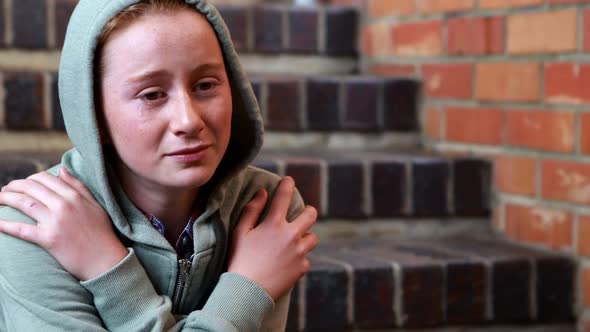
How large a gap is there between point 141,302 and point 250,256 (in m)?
0.18

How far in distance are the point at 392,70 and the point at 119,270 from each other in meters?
1.51

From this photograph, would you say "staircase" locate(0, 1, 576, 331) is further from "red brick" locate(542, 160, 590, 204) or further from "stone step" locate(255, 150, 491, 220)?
"red brick" locate(542, 160, 590, 204)

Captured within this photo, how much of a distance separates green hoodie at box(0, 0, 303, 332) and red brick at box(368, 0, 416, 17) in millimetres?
1244

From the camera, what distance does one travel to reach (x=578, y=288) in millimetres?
1974

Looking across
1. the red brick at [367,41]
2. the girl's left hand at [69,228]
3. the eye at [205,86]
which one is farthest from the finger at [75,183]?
the red brick at [367,41]

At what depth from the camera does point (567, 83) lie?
6.37 ft

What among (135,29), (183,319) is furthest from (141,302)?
(135,29)

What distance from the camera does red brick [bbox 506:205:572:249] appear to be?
1975 millimetres

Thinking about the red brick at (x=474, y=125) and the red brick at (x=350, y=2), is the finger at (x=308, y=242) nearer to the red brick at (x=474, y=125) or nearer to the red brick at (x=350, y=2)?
the red brick at (x=474, y=125)

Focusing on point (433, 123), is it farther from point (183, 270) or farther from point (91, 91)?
point (91, 91)

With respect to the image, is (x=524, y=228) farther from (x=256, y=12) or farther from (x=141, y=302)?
(x=141, y=302)

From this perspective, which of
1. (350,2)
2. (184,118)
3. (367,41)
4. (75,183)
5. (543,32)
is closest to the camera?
(184,118)

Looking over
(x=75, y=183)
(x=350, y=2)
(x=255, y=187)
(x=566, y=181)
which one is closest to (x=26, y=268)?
(x=75, y=183)

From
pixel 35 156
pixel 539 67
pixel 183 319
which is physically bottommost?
pixel 183 319
